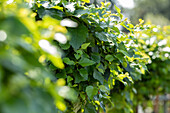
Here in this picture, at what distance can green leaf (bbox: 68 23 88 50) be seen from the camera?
4.26 ft

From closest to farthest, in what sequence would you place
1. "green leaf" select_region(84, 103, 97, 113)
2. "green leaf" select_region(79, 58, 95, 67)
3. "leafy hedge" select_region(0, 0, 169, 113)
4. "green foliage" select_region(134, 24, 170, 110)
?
"leafy hedge" select_region(0, 0, 169, 113)
"green leaf" select_region(79, 58, 95, 67)
"green leaf" select_region(84, 103, 97, 113)
"green foliage" select_region(134, 24, 170, 110)

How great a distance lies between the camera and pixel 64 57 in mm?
1355

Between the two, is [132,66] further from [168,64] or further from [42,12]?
[168,64]

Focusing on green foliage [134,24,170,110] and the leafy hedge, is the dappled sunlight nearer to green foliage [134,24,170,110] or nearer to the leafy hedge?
the leafy hedge

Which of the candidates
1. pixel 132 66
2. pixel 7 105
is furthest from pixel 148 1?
pixel 7 105

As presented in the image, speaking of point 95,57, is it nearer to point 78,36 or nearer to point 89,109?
point 78,36

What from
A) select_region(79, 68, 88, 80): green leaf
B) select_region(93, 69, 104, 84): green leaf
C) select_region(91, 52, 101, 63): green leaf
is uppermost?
select_region(91, 52, 101, 63): green leaf

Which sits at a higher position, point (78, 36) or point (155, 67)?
point (78, 36)

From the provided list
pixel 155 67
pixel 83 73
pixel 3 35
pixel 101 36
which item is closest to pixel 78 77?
pixel 83 73

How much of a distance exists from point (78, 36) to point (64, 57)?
0.54 ft

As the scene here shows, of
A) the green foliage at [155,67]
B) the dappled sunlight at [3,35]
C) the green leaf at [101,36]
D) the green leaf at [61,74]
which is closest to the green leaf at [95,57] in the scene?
the green leaf at [101,36]

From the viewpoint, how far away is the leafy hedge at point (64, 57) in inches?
17.5

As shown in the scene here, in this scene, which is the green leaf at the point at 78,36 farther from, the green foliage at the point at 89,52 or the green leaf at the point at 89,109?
the green leaf at the point at 89,109

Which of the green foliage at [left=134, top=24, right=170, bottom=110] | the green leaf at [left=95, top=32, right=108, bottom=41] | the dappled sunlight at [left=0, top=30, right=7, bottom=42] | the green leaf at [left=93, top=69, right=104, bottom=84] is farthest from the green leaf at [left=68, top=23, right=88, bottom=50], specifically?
the green foliage at [left=134, top=24, right=170, bottom=110]
